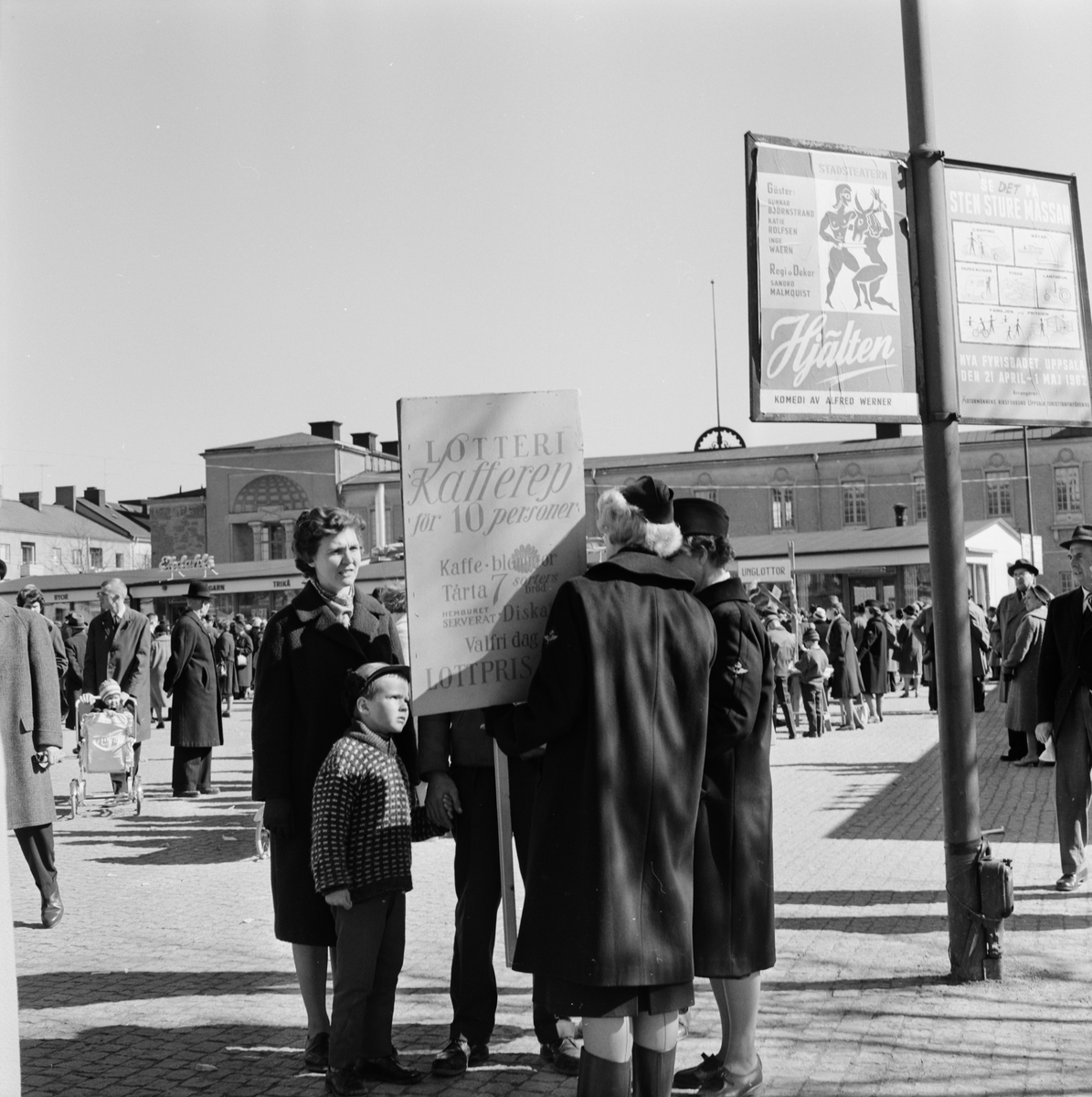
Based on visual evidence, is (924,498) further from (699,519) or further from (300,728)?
(300,728)

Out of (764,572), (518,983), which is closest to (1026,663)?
(518,983)

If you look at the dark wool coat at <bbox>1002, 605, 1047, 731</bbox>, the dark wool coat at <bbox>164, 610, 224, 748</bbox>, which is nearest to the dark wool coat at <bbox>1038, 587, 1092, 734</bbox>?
the dark wool coat at <bbox>1002, 605, 1047, 731</bbox>

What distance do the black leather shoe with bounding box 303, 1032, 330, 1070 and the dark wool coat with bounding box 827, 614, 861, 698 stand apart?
16.0 meters

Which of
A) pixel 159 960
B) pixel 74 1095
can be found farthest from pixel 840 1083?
pixel 159 960

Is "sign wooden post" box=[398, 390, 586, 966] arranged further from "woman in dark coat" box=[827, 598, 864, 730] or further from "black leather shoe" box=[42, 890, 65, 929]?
"woman in dark coat" box=[827, 598, 864, 730]

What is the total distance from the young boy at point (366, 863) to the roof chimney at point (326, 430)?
258 feet

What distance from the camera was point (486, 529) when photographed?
4359 mm

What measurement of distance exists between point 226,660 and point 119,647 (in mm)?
12767

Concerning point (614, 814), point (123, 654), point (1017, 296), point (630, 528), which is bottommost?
point (614, 814)

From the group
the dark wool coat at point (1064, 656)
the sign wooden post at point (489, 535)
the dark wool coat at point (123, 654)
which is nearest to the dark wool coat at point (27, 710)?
the sign wooden post at point (489, 535)

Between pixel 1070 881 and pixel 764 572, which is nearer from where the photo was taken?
pixel 1070 881

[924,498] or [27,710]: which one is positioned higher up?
[924,498]

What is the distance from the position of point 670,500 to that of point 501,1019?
2478 millimetres

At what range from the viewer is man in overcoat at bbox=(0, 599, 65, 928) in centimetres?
720
